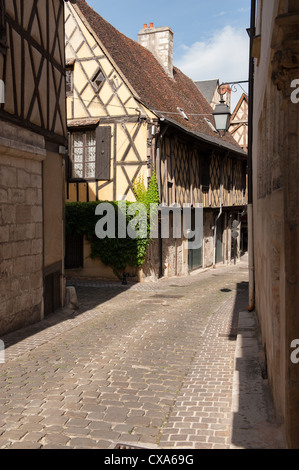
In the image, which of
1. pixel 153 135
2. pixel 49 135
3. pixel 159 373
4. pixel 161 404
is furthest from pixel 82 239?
pixel 161 404

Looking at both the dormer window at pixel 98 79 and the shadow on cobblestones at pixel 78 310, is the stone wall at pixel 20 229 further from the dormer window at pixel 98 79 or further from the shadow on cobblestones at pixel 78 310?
the dormer window at pixel 98 79

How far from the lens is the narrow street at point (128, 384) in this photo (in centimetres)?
390

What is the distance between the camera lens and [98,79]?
1437 cm

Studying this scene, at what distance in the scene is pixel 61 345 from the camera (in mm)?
6926

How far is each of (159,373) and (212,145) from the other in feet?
45.2

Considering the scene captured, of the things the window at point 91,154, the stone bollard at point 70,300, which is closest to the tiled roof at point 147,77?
the window at point 91,154

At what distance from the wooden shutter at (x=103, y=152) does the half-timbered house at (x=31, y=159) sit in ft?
15.2

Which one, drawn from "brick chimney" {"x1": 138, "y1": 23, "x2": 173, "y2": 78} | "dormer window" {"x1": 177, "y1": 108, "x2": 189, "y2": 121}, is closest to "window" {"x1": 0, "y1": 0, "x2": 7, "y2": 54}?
"dormer window" {"x1": 177, "y1": 108, "x2": 189, "y2": 121}

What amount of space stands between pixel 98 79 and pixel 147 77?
9.22ft

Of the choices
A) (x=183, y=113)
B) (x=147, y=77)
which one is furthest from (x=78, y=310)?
(x=183, y=113)

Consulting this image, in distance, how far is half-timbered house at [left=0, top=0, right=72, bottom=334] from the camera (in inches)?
280

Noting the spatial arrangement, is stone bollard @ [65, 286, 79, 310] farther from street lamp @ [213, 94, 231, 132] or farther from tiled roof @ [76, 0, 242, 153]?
tiled roof @ [76, 0, 242, 153]

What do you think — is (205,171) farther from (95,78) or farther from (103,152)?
(95,78)

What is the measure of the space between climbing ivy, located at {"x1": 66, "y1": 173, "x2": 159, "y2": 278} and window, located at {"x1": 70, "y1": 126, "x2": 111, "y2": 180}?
1.02 meters
